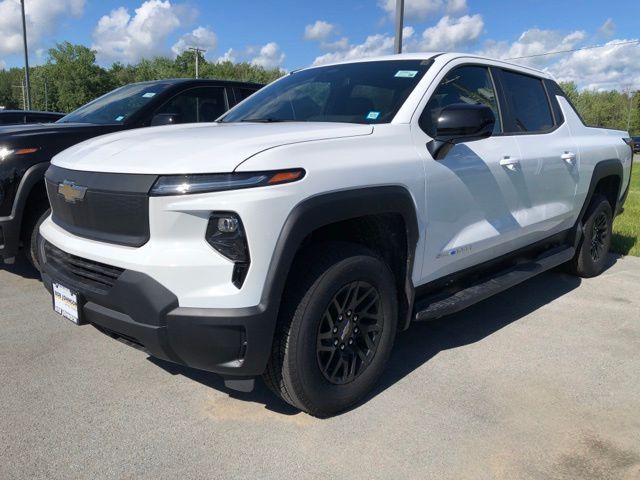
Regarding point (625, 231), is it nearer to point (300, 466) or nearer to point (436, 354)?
point (436, 354)

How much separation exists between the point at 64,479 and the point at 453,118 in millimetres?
2462

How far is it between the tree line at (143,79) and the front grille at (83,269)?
218ft

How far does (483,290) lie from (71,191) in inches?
96.7

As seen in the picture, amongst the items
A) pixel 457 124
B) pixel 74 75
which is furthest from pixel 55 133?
pixel 74 75

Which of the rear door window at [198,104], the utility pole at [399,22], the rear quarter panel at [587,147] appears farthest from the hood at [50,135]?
the utility pole at [399,22]

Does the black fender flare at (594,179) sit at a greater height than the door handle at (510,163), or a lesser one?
lesser

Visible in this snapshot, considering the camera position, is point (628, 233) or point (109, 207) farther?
point (628, 233)

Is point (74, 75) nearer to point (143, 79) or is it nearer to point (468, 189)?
point (143, 79)

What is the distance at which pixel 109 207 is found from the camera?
8.16 feet

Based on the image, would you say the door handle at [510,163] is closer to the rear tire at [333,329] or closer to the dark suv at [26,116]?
the rear tire at [333,329]

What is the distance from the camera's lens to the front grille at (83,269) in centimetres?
248

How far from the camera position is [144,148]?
2.57m

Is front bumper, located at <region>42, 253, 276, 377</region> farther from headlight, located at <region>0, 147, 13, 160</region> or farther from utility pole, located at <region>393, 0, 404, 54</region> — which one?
utility pole, located at <region>393, 0, 404, 54</region>

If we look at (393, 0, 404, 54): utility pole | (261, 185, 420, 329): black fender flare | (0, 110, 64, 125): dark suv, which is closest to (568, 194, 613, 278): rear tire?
(261, 185, 420, 329): black fender flare
